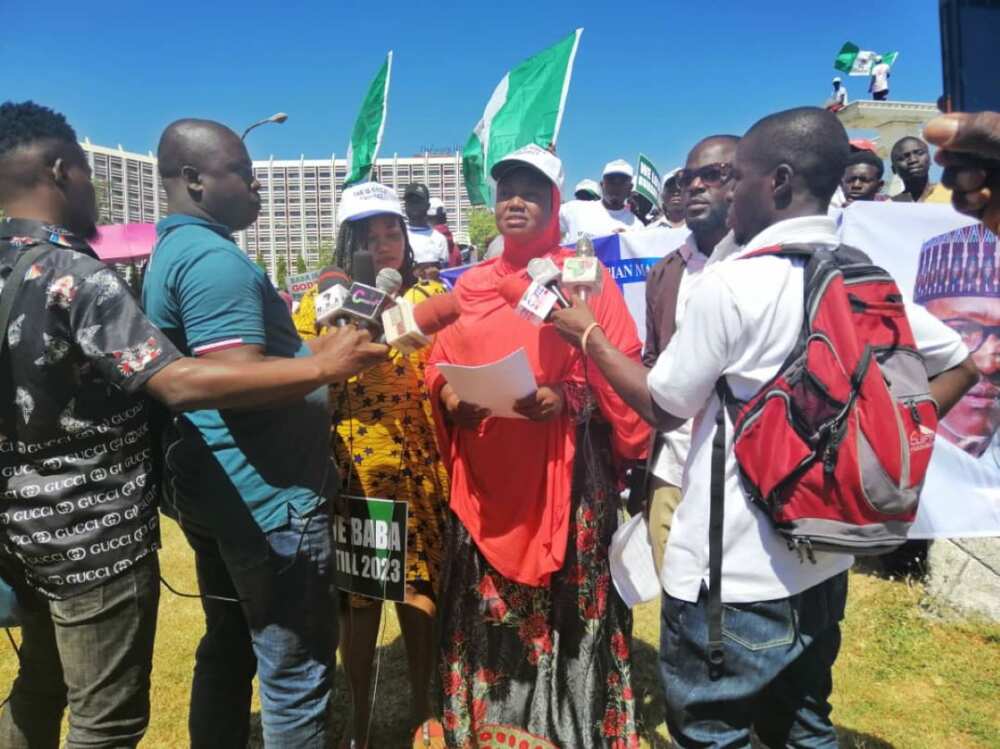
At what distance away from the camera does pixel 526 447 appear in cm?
253

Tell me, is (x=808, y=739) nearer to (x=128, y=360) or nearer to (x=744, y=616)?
(x=744, y=616)

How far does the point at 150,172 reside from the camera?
227ft

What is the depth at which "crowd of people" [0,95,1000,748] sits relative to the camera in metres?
1.58

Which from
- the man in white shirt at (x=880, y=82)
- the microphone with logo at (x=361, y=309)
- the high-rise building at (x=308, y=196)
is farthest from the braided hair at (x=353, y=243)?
the high-rise building at (x=308, y=196)

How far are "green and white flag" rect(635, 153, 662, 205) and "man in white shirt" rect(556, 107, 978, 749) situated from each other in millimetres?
5342

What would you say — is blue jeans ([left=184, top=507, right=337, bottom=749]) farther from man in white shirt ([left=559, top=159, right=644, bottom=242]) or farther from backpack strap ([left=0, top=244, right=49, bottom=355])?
man in white shirt ([left=559, top=159, right=644, bottom=242])

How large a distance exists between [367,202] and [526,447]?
4.23 ft

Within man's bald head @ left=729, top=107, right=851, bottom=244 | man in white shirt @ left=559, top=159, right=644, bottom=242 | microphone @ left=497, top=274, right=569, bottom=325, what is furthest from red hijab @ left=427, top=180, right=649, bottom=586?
man in white shirt @ left=559, top=159, right=644, bottom=242

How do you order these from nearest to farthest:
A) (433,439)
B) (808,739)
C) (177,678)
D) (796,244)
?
(796,244) → (808,739) → (433,439) → (177,678)

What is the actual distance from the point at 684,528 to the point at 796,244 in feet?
2.33

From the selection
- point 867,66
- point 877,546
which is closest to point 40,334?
point 877,546

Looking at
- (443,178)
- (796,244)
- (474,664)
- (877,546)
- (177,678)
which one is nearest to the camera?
(877,546)

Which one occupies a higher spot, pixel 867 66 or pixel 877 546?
pixel 867 66

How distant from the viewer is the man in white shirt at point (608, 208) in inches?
268
